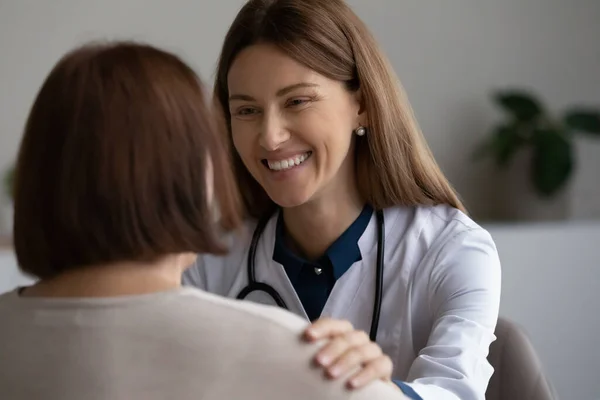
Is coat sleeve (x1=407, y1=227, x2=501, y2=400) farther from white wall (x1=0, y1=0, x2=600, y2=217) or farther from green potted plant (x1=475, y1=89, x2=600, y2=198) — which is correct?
green potted plant (x1=475, y1=89, x2=600, y2=198)

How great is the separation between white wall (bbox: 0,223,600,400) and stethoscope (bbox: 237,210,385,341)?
1.63m

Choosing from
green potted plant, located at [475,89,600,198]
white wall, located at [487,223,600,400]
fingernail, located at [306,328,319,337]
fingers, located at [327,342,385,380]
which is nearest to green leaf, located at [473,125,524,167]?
green potted plant, located at [475,89,600,198]

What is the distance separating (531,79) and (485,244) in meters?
2.92

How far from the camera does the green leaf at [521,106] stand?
3.87 metres

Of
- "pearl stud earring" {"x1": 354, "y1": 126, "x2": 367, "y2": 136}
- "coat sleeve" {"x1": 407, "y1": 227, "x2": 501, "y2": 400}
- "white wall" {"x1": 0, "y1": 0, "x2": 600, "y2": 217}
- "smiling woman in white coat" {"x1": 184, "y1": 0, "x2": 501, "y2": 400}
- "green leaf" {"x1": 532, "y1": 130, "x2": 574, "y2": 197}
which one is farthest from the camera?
"green leaf" {"x1": 532, "y1": 130, "x2": 574, "y2": 197}

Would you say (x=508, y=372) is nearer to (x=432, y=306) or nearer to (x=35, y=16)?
(x=432, y=306)

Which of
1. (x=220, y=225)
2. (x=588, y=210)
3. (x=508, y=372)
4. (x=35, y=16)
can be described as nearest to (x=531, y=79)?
(x=588, y=210)

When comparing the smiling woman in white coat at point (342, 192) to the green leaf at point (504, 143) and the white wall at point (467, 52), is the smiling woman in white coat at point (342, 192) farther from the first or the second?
the green leaf at point (504, 143)

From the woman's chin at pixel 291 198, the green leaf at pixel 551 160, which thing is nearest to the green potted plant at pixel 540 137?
the green leaf at pixel 551 160

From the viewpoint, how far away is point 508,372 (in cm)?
145

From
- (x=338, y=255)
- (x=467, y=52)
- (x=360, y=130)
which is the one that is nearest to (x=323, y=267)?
(x=338, y=255)

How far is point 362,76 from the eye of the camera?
143 centimetres

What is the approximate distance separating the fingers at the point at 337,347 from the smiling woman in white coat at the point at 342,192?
1.39 ft

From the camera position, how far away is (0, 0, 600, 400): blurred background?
3.38 m
